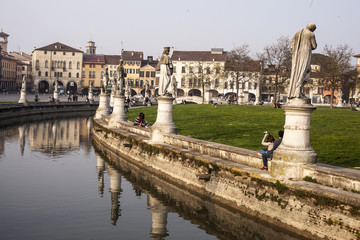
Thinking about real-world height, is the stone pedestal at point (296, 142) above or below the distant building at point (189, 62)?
below

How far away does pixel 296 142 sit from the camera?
11.4m

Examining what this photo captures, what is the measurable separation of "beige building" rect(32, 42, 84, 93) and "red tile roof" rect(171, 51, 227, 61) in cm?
3172

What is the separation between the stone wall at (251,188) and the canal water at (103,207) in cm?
34

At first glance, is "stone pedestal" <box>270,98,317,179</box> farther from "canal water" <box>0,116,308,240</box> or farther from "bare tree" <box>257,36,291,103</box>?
"bare tree" <box>257,36,291,103</box>

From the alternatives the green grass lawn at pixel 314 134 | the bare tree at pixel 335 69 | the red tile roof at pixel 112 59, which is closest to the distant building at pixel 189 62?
the red tile roof at pixel 112 59

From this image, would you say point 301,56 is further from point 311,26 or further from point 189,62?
point 189,62

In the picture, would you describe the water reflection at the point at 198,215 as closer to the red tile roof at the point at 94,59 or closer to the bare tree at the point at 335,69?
the bare tree at the point at 335,69

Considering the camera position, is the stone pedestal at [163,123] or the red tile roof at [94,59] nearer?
the stone pedestal at [163,123]

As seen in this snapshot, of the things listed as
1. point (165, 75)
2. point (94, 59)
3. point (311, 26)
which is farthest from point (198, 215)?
point (94, 59)

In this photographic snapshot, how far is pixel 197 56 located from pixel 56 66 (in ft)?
139

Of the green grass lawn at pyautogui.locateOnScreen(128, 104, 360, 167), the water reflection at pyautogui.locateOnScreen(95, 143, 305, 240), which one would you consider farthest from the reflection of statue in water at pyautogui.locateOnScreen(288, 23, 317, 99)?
the green grass lawn at pyautogui.locateOnScreen(128, 104, 360, 167)

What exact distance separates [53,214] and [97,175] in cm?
642

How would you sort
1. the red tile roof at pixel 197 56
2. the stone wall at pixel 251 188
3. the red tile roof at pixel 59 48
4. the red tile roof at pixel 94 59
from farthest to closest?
the red tile roof at pixel 94 59 → the red tile roof at pixel 59 48 → the red tile roof at pixel 197 56 → the stone wall at pixel 251 188

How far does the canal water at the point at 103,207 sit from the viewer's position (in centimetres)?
1152
